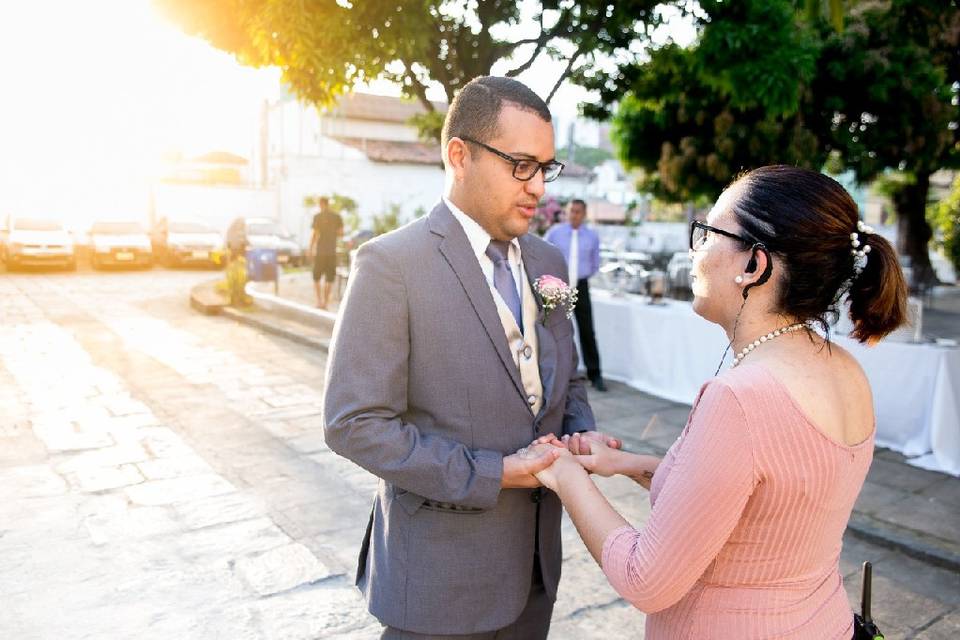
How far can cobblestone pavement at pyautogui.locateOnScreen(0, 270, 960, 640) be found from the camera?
336 centimetres

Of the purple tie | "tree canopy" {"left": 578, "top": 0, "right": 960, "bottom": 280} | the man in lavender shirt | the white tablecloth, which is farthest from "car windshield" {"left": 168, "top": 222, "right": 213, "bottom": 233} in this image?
the purple tie

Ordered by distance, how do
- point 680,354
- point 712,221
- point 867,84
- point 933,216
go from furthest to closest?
point 933,216 → point 867,84 → point 680,354 → point 712,221

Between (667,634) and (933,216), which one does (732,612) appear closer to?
(667,634)

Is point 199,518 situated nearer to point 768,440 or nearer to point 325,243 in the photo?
point 768,440

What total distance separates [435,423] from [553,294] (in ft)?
1.56

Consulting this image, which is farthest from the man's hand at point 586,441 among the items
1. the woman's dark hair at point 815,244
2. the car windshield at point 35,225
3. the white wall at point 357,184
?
the white wall at point 357,184

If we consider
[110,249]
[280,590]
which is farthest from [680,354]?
[110,249]

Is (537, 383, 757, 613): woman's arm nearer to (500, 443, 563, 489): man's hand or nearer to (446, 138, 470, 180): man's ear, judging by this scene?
(500, 443, 563, 489): man's hand

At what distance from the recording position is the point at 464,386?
1766 millimetres

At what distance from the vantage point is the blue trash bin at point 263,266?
14.0 meters

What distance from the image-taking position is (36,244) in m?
18.9

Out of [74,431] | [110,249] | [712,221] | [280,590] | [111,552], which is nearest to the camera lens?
[712,221]

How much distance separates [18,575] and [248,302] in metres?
10.0

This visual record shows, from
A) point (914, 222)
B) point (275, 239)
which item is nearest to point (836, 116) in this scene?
point (914, 222)
